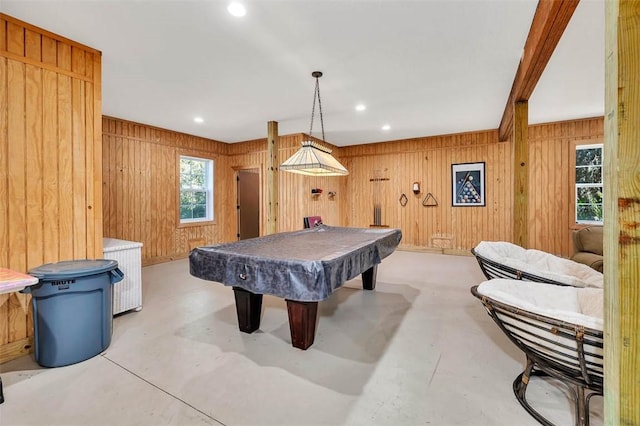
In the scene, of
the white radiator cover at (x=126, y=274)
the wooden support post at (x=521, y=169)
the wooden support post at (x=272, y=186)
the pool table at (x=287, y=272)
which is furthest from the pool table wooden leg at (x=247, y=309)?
the wooden support post at (x=521, y=169)

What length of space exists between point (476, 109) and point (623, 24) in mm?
4517

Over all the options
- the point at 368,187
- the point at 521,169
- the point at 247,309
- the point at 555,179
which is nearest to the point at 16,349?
the point at 247,309

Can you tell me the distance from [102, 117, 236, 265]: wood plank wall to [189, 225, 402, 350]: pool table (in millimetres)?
3664

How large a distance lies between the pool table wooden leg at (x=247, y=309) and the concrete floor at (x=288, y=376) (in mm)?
84

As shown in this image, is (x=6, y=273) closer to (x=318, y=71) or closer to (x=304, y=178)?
(x=318, y=71)

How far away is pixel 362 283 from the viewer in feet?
13.6

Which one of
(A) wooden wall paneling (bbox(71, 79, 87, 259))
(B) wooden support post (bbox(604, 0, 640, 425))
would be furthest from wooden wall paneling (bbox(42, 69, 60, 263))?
(B) wooden support post (bbox(604, 0, 640, 425))

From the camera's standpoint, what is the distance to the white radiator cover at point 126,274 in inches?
121

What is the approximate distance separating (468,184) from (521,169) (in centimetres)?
313

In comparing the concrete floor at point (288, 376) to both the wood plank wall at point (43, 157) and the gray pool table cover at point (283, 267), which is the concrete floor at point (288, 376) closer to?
the gray pool table cover at point (283, 267)

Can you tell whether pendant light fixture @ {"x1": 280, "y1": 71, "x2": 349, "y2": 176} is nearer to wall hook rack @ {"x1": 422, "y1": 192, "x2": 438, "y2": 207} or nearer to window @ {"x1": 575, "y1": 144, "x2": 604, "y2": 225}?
wall hook rack @ {"x1": 422, "y1": 192, "x2": 438, "y2": 207}

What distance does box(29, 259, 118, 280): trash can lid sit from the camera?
212 cm

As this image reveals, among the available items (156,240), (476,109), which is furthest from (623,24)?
(156,240)

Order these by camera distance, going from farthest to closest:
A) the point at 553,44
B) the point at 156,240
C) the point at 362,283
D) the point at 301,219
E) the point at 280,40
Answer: the point at 301,219, the point at 156,240, the point at 362,283, the point at 280,40, the point at 553,44
